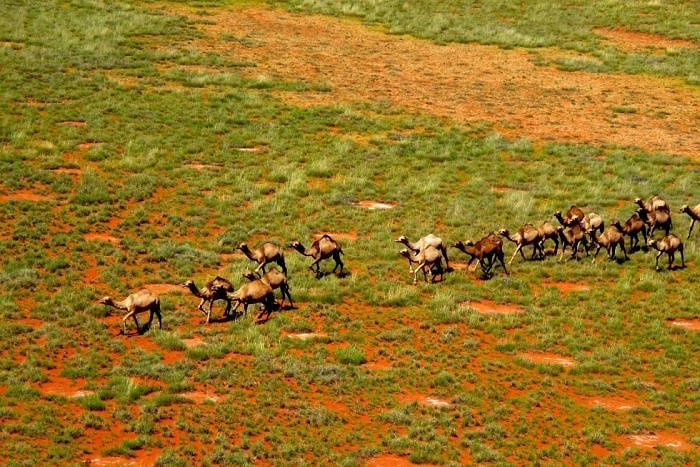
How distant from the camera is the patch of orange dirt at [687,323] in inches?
1023

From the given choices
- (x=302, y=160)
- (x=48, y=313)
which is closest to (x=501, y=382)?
(x=48, y=313)

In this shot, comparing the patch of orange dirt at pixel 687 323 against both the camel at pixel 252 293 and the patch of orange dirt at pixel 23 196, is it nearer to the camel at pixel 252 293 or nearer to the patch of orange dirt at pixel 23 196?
the camel at pixel 252 293

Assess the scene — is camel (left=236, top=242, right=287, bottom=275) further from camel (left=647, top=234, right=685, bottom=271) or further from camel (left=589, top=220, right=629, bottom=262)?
camel (left=647, top=234, right=685, bottom=271)

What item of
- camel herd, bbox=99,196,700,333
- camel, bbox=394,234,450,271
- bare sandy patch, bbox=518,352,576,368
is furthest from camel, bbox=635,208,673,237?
bare sandy patch, bbox=518,352,576,368

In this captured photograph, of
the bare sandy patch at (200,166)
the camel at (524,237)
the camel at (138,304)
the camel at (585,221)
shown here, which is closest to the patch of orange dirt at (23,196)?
the bare sandy patch at (200,166)

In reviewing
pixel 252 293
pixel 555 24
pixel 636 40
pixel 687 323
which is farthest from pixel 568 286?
pixel 555 24

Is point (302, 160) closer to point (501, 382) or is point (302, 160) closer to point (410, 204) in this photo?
point (410, 204)

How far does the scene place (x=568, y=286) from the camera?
28.6m

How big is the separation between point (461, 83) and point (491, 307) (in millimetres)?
27840

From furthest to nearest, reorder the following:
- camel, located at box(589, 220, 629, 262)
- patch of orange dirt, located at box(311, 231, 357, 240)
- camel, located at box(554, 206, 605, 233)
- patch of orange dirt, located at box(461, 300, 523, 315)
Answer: patch of orange dirt, located at box(311, 231, 357, 240) < camel, located at box(554, 206, 605, 233) < camel, located at box(589, 220, 629, 262) < patch of orange dirt, located at box(461, 300, 523, 315)

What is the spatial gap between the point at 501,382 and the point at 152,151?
2026 centimetres

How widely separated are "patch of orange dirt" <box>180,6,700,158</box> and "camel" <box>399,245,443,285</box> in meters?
17.6

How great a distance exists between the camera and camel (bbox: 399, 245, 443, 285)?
89.4ft

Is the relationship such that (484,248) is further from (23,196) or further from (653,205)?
(23,196)
